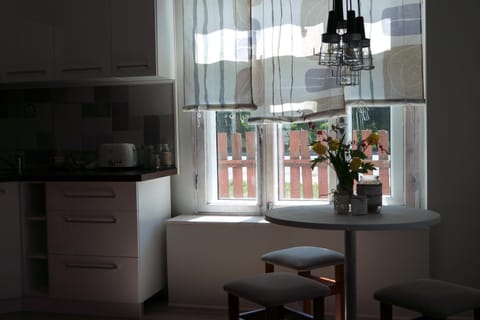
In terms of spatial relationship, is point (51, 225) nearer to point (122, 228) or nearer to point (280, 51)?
point (122, 228)

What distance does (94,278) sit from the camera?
3.50 meters

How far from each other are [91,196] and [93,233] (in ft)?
0.72

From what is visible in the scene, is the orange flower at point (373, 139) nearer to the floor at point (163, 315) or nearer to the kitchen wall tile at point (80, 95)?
the floor at point (163, 315)

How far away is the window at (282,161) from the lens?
3621 mm

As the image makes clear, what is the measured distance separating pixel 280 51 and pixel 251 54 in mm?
184

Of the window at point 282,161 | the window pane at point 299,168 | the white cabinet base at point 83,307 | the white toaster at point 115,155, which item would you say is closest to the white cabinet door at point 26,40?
the white toaster at point 115,155

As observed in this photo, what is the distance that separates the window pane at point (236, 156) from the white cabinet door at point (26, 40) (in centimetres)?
117

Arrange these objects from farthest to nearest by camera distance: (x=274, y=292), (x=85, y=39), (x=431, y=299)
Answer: (x=85, y=39) < (x=274, y=292) < (x=431, y=299)

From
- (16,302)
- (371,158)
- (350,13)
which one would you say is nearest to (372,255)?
(371,158)

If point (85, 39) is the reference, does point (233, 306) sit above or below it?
below

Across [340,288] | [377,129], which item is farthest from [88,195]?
[377,129]

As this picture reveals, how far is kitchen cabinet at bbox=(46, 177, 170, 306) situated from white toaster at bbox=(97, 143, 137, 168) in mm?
264

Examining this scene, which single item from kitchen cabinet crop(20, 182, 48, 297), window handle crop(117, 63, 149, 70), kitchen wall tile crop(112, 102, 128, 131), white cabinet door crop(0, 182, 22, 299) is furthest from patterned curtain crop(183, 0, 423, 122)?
white cabinet door crop(0, 182, 22, 299)

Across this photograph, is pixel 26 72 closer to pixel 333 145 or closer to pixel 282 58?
pixel 282 58
